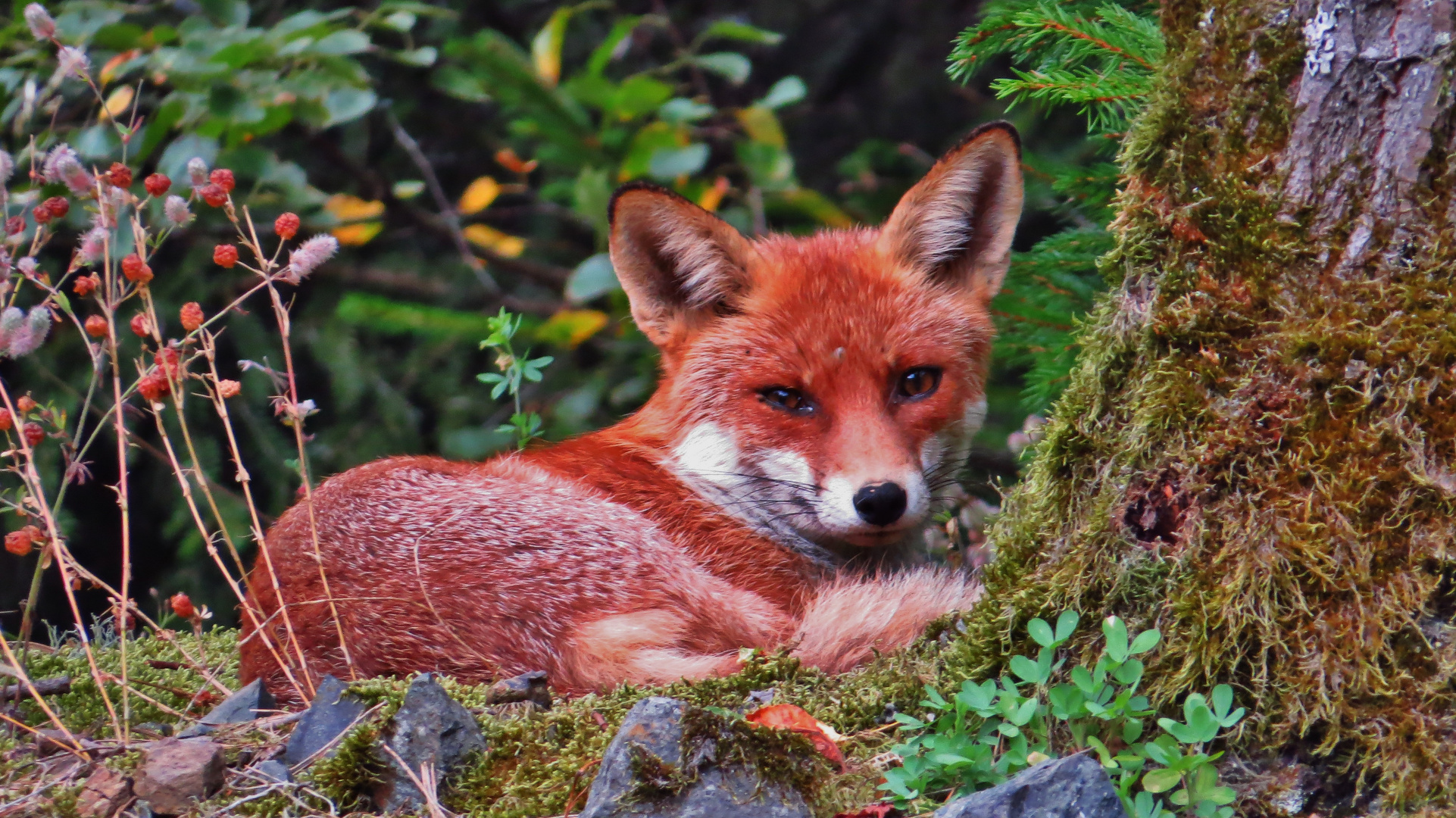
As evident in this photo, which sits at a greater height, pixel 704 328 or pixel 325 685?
pixel 704 328

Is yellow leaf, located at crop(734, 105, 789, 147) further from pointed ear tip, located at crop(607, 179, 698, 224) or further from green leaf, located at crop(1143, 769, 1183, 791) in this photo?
green leaf, located at crop(1143, 769, 1183, 791)

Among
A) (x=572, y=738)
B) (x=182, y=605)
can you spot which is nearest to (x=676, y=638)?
(x=572, y=738)

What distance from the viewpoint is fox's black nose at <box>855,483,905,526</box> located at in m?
2.77

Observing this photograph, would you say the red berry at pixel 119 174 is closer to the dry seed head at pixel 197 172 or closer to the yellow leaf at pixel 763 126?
the dry seed head at pixel 197 172

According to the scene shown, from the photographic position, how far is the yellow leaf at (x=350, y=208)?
422 cm

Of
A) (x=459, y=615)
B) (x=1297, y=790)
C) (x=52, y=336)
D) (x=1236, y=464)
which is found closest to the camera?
(x=1297, y=790)

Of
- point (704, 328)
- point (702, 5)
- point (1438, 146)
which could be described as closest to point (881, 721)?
point (1438, 146)

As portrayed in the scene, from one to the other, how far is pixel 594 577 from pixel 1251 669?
139 cm

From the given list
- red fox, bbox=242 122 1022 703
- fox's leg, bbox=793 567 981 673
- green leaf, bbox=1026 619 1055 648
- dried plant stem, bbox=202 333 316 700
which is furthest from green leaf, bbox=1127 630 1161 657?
dried plant stem, bbox=202 333 316 700

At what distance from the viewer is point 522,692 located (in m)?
2.03

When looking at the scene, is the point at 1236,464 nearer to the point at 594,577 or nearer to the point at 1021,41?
the point at 594,577

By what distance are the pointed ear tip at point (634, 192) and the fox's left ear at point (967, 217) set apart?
0.68m

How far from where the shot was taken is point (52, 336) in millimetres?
4188

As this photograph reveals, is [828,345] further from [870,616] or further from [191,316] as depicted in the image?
[191,316]
